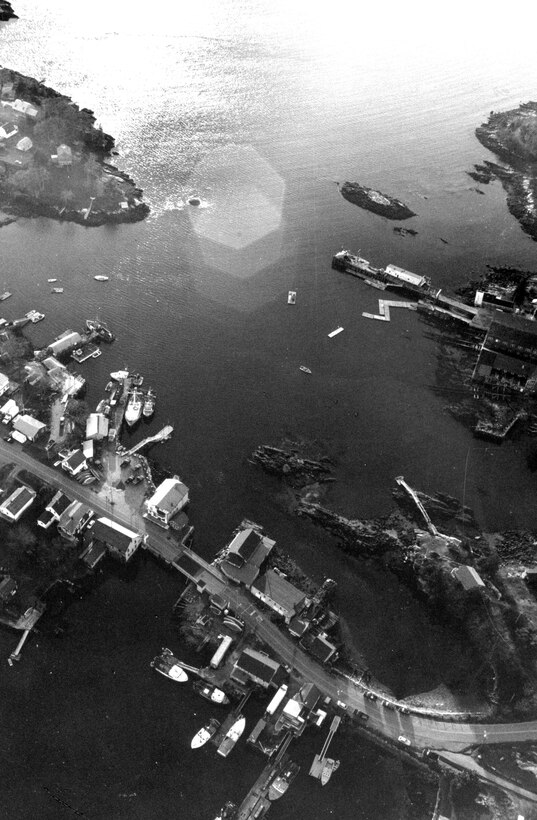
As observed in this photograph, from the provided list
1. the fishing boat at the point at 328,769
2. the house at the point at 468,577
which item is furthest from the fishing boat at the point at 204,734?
the house at the point at 468,577

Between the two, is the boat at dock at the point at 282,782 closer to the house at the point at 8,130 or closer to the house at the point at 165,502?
the house at the point at 165,502

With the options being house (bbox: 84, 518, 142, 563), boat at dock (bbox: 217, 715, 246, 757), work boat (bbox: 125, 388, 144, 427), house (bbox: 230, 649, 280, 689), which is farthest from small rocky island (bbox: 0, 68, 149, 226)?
boat at dock (bbox: 217, 715, 246, 757)

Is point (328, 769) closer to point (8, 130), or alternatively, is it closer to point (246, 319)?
point (246, 319)

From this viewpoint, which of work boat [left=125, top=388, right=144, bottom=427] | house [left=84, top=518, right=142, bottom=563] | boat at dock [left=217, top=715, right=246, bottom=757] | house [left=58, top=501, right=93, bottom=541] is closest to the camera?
boat at dock [left=217, top=715, right=246, bottom=757]

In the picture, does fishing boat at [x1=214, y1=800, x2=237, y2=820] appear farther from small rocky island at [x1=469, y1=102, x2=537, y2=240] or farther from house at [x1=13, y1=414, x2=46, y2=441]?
small rocky island at [x1=469, y1=102, x2=537, y2=240]

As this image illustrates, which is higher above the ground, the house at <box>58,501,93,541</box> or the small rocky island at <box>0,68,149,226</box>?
the small rocky island at <box>0,68,149,226</box>

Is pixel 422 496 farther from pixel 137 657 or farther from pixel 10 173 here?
pixel 10 173
